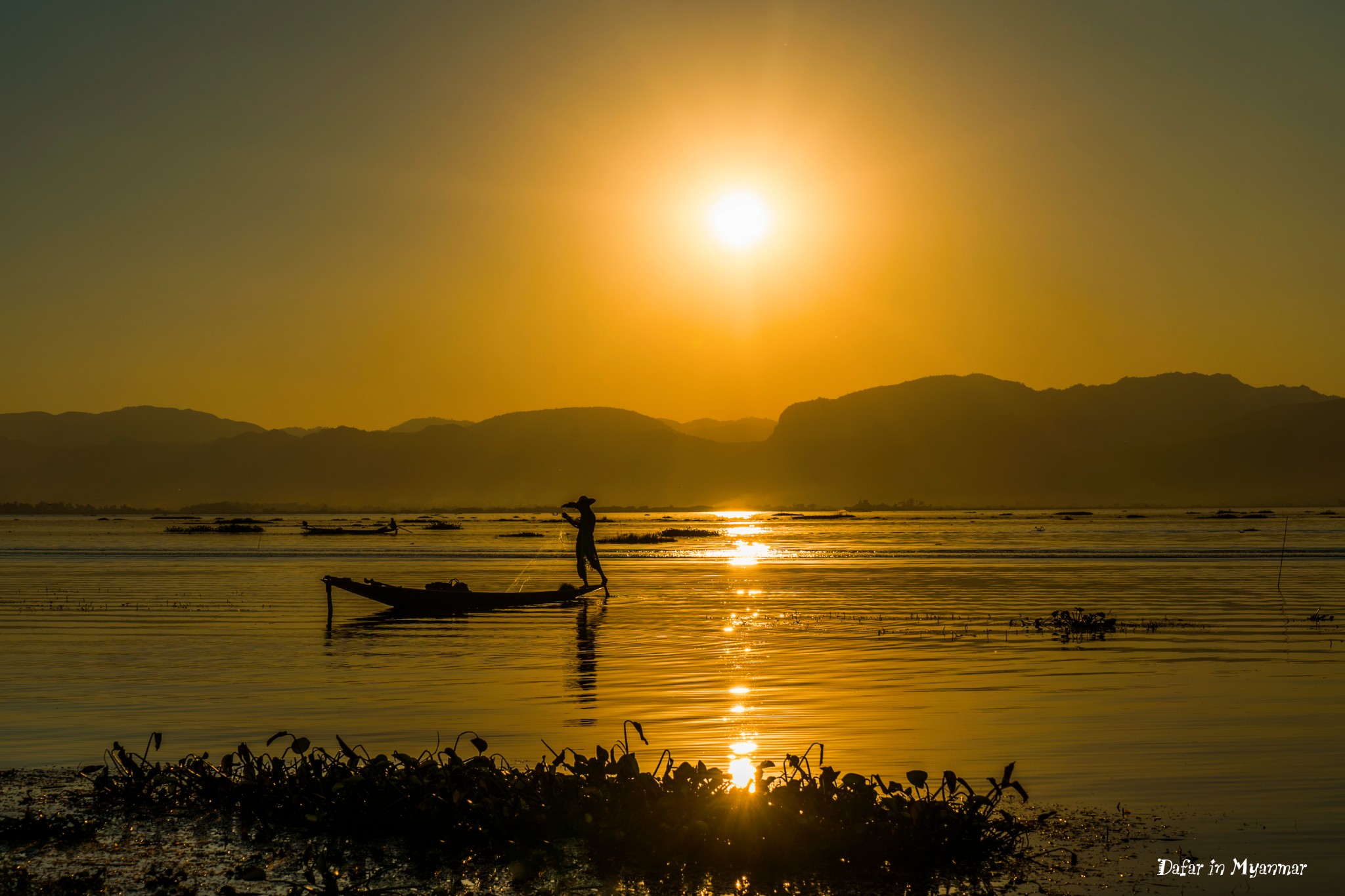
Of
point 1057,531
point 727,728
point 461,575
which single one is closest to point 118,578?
point 461,575

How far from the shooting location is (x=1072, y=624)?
26422 mm

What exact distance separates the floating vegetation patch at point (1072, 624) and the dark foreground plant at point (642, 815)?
16.6 m

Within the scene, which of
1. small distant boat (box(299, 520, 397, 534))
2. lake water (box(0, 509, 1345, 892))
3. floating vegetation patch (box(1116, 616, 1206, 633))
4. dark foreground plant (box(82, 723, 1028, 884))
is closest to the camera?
dark foreground plant (box(82, 723, 1028, 884))

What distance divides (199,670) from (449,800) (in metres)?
12.6

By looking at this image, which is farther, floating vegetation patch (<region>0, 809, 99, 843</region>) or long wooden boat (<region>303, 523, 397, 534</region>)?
long wooden boat (<region>303, 523, 397, 534</region>)

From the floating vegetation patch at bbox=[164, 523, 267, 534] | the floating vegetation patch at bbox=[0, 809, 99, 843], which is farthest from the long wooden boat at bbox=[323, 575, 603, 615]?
the floating vegetation patch at bbox=[164, 523, 267, 534]

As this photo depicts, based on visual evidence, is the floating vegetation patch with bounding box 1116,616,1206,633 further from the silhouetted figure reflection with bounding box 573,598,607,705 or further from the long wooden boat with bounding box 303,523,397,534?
the long wooden boat with bounding box 303,523,397,534

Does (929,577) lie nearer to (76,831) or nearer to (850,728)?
(850,728)

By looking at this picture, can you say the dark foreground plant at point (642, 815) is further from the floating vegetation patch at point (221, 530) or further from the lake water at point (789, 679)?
the floating vegetation patch at point (221, 530)

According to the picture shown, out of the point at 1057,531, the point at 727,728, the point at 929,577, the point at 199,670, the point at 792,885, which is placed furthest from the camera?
the point at 1057,531

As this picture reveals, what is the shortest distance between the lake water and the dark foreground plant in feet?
7.76

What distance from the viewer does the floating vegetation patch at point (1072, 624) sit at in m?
25.8

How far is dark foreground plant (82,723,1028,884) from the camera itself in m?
9.00

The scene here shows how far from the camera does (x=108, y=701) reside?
17047 millimetres
